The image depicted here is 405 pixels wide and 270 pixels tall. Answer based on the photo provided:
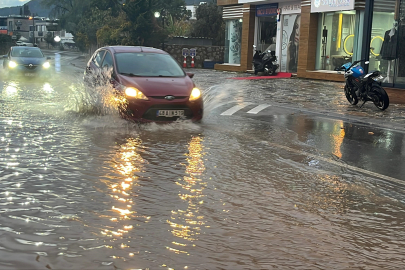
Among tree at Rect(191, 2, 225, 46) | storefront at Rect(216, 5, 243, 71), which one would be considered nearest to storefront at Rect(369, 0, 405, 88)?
storefront at Rect(216, 5, 243, 71)

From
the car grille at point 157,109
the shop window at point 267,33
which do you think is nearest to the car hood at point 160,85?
the car grille at point 157,109

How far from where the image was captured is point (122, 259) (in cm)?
418

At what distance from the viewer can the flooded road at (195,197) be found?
4348 mm

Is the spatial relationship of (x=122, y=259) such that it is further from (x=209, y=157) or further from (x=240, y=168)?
(x=209, y=157)

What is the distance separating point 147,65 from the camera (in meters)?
12.1

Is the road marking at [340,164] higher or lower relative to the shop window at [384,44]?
lower

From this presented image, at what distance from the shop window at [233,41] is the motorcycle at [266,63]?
5.62 meters

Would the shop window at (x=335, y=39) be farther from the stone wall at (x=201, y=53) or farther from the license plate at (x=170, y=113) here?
the license plate at (x=170, y=113)

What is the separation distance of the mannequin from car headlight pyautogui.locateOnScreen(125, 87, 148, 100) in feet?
31.6

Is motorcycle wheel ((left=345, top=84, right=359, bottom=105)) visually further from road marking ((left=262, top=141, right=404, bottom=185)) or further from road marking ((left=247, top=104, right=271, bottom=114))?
road marking ((left=262, top=141, right=404, bottom=185))

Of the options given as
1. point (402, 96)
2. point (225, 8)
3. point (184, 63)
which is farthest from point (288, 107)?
point (184, 63)

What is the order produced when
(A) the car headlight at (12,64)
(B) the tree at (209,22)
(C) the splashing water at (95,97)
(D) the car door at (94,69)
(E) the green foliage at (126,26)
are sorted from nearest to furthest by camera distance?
(C) the splashing water at (95,97) → (D) the car door at (94,69) → (A) the car headlight at (12,64) → (E) the green foliage at (126,26) → (B) the tree at (209,22)

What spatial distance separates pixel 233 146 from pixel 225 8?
94.7 ft

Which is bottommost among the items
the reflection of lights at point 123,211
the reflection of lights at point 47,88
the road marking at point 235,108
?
the road marking at point 235,108
